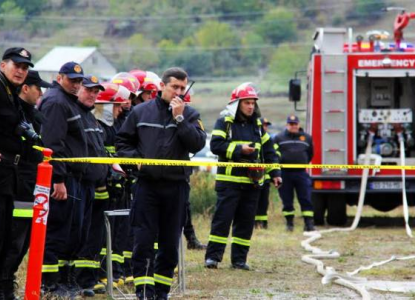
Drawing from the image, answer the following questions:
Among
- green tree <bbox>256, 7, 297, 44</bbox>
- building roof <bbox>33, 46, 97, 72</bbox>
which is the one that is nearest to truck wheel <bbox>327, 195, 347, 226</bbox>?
building roof <bbox>33, 46, 97, 72</bbox>

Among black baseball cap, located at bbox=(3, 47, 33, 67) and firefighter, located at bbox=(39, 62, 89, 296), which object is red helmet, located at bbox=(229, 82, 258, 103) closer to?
firefighter, located at bbox=(39, 62, 89, 296)

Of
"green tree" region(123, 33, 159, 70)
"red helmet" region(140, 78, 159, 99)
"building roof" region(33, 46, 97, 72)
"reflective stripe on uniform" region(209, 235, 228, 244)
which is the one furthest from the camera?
"green tree" region(123, 33, 159, 70)

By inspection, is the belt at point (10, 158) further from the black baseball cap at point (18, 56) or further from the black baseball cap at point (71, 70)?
the black baseball cap at point (71, 70)

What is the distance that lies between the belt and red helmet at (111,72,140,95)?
2765 millimetres

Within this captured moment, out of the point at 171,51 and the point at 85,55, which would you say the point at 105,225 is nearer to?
the point at 85,55

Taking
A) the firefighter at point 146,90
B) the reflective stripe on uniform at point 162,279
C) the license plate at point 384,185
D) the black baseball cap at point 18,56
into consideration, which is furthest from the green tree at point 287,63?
the black baseball cap at point 18,56

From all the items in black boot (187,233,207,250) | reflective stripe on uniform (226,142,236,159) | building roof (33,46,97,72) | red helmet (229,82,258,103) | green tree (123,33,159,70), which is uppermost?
green tree (123,33,159,70)

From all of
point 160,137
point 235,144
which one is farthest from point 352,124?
point 160,137

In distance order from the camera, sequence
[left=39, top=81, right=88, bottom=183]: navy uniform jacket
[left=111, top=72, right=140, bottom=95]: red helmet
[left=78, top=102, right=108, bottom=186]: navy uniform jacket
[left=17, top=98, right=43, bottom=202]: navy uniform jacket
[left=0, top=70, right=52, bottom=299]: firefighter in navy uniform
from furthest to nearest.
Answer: [left=111, top=72, right=140, bottom=95]: red helmet
[left=78, top=102, right=108, bottom=186]: navy uniform jacket
[left=39, top=81, right=88, bottom=183]: navy uniform jacket
[left=0, top=70, right=52, bottom=299]: firefighter in navy uniform
[left=17, top=98, right=43, bottom=202]: navy uniform jacket

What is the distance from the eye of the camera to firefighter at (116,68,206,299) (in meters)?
8.09

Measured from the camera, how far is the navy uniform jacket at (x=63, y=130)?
823 centimetres

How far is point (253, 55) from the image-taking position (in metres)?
77.1

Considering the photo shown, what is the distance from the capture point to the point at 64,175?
26.8 feet

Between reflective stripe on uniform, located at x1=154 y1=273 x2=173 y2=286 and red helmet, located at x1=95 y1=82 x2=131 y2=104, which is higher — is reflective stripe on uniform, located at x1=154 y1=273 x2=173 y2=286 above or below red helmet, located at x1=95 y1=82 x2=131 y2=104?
below
